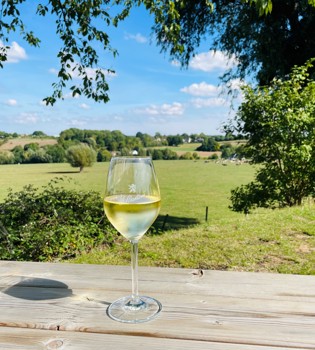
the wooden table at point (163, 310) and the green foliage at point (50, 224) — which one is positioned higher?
the wooden table at point (163, 310)

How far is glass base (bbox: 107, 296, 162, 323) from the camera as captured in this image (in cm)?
71

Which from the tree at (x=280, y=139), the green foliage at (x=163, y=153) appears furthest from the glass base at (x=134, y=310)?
the green foliage at (x=163, y=153)

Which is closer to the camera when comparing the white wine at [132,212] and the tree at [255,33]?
the white wine at [132,212]

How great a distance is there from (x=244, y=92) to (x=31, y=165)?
9.53m

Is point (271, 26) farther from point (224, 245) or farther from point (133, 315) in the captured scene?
point (133, 315)

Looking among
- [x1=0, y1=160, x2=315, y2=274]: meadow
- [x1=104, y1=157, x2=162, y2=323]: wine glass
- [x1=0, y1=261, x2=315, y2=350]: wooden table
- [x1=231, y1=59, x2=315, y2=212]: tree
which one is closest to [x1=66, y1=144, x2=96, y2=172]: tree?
[x1=0, y1=160, x2=315, y2=274]: meadow

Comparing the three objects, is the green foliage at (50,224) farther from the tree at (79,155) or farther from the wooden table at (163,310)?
the tree at (79,155)

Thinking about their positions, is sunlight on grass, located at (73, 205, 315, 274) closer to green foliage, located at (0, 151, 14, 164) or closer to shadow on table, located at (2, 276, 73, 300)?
shadow on table, located at (2, 276, 73, 300)

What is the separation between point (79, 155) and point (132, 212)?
38.4 ft

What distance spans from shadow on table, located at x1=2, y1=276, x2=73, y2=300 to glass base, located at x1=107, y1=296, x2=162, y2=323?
15 centimetres

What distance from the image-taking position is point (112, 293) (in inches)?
33.1

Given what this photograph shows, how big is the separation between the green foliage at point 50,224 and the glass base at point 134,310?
151 inches

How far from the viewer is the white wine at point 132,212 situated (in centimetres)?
73

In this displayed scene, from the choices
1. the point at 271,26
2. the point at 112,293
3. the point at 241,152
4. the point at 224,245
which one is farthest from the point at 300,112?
the point at 112,293
